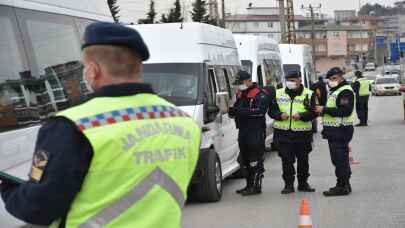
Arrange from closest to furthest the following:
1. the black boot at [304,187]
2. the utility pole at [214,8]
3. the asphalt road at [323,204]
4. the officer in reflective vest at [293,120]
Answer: the asphalt road at [323,204] → the officer in reflective vest at [293,120] → the black boot at [304,187] → the utility pole at [214,8]

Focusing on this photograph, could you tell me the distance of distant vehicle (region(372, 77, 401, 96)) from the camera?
175 ft

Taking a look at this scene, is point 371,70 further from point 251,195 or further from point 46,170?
point 46,170

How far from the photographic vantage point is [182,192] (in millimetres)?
2848

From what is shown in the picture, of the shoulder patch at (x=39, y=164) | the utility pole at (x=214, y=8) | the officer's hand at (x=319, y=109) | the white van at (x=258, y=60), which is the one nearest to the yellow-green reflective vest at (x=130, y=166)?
the shoulder patch at (x=39, y=164)

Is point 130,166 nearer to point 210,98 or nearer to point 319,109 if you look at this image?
point 210,98

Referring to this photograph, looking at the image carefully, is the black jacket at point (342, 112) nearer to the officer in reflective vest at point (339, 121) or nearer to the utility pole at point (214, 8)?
the officer in reflective vest at point (339, 121)

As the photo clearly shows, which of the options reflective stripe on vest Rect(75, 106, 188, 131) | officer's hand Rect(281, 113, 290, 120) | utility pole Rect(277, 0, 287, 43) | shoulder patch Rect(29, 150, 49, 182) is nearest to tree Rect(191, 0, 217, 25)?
utility pole Rect(277, 0, 287, 43)

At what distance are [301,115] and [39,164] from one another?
862 centimetres

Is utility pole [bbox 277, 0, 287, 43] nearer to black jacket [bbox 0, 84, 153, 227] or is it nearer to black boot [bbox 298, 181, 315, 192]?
black boot [bbox 298, 181, 315, 192]

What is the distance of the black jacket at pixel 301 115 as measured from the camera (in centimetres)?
1093

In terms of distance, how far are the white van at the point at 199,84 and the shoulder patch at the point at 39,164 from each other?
292 inches

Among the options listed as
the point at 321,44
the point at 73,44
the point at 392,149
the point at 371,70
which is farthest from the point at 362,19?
the point at 73,44

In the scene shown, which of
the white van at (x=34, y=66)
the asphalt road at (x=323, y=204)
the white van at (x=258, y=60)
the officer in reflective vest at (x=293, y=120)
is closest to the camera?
the white van at (x=34, y=66)

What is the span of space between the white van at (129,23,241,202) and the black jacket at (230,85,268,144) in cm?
23
